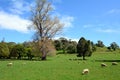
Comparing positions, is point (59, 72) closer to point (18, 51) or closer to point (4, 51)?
point (4, 51)

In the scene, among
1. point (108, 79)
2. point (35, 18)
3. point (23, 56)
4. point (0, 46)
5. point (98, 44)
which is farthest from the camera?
point (98, 44)

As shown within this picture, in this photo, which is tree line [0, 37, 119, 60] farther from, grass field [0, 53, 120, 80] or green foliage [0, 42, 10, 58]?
grass field [0, 53, 120, 80]

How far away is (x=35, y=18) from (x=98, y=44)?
9696 cm

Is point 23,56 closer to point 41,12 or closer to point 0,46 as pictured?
point 0,46

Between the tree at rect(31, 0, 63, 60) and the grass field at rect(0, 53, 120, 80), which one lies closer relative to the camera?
the grass field at rect(0, 53, 120, 80)

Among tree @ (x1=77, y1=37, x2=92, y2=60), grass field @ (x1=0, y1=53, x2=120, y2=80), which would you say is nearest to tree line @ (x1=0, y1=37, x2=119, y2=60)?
tree @ (x1=77, y1=37, x2=92, y2=60)

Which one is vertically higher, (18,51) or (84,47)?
(84,47)

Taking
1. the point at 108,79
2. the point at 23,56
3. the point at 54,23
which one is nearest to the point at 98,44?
the point at 23,56

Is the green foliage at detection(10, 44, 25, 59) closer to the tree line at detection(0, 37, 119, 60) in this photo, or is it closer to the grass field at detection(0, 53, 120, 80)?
Answer: the tree line at detection(0, 37, 119, 60)

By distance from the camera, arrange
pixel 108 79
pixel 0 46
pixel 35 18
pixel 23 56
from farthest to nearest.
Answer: pixel 23 56
pixel 0 46
pixel 35 18
pixel 108 79

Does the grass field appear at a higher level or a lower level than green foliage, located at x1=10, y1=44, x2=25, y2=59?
lower

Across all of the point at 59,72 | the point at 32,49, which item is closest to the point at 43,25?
the point at 32,49

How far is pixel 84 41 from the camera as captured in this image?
6606 centimetres

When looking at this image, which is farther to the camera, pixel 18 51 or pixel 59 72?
pixel 18 51
